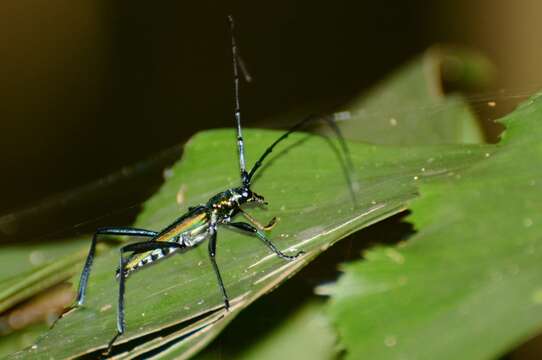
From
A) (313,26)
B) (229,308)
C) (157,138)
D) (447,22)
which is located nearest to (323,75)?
(313,26)

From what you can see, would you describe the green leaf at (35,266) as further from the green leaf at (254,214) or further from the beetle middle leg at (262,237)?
the beetle middle leg at (262,237)

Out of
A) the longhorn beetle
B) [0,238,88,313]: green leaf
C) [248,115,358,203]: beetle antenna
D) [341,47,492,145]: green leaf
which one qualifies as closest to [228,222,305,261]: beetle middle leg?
the longhorn beetle

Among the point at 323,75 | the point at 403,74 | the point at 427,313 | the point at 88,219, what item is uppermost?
the point at 323,75

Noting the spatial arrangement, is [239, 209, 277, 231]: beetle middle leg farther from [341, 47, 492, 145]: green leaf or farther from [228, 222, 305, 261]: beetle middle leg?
[341, 47, 492, 145]: green leaf

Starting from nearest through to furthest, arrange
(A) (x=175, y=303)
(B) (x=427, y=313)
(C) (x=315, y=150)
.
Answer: (B) (x=427, y=313) < (A) (x=175, y=303) < (C) (x=315, y=150)

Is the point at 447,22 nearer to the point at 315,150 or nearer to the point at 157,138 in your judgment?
the point at 157,138

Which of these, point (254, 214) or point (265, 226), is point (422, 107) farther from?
point (265, 226)
